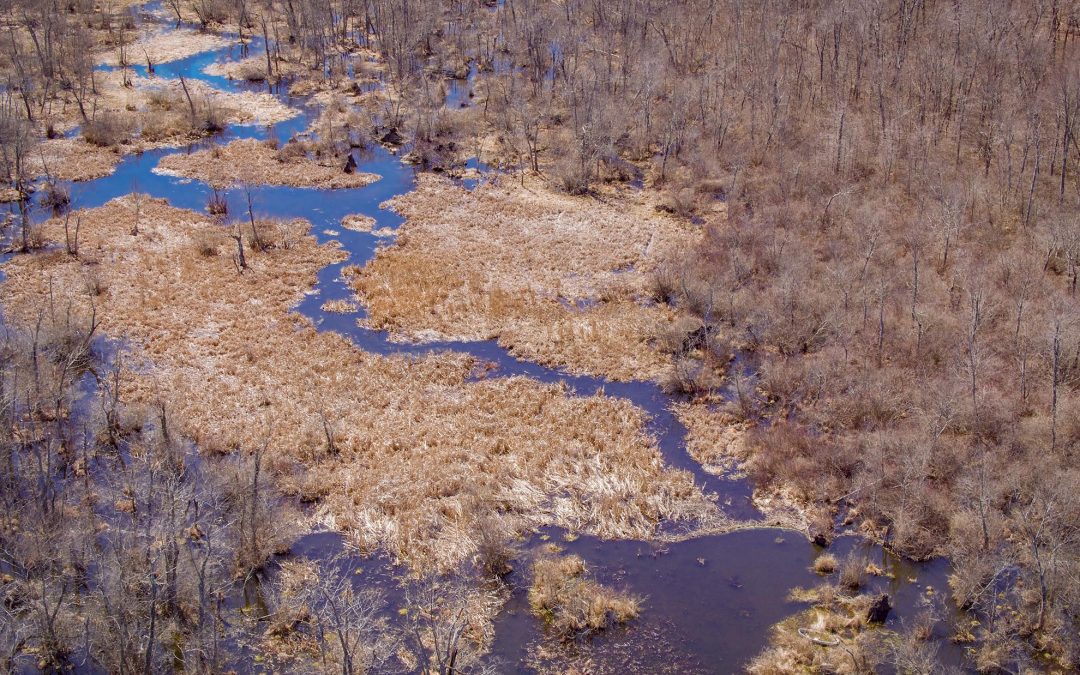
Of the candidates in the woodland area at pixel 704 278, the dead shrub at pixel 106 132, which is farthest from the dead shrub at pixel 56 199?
the dead shrub at pixel 106 132

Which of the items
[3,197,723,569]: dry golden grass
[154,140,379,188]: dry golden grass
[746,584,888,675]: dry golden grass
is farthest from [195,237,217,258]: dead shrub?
[746,584,888,675]: dry golden grass

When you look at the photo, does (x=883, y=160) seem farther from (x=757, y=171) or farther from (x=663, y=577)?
(x=663, y=577)

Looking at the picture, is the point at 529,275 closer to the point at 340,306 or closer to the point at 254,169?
the point at 340,306

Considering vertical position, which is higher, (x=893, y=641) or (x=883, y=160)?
(x=883, y=160)

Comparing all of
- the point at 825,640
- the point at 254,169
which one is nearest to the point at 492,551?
the point at 825,640

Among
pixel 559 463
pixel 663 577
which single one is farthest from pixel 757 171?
pixel 663 577

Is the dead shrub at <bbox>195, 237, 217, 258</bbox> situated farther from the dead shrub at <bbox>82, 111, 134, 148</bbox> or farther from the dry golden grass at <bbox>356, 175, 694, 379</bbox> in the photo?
the dead shrub at <bbox>82, 111, 134, 148</bbox>
